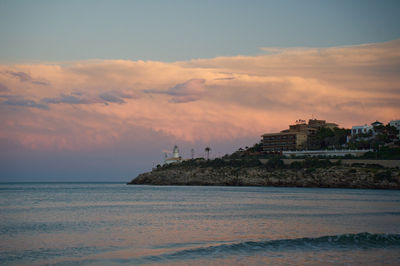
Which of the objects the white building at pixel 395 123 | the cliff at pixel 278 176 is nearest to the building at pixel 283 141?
the white building at pixel 395 123

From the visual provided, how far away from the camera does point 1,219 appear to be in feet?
115

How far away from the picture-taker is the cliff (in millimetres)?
94969

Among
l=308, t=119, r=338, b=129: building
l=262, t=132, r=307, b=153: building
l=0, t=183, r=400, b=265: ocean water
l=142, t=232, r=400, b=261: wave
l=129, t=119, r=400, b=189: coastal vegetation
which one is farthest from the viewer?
l=308, t=119, r=338, b=129: building

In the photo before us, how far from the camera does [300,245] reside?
917 inches

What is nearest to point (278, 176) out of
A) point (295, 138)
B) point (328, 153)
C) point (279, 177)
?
point (279, 177)

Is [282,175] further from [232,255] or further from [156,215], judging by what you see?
[232,255]

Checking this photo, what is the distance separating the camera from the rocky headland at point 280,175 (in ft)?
314

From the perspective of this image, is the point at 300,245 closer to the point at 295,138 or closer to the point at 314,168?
the point at 314,168

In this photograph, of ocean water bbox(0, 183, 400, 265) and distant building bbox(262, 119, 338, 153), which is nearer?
ocean water bbox(0, 183, 400, 265)

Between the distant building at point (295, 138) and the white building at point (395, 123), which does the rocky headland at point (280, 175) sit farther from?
the white building at point (395, 123)

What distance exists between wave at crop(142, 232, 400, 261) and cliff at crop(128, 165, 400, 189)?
72427 mm

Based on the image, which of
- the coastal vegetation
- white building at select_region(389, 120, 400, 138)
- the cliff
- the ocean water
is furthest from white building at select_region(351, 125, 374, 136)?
the ocean water

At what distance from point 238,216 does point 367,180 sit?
66494 millimetres

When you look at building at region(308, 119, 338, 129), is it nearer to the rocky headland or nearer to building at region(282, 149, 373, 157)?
building at region(282, 149, 373, 157)
